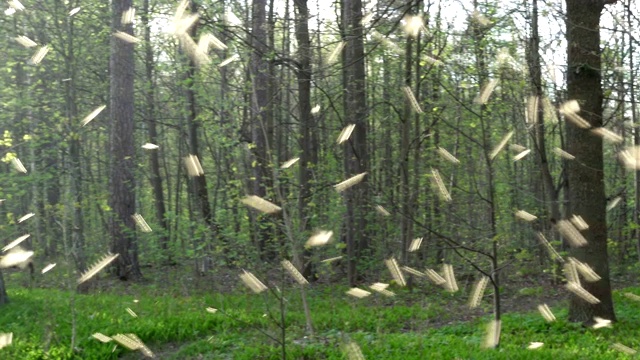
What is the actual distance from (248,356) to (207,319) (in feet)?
6.69

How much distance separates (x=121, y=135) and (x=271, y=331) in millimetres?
8463

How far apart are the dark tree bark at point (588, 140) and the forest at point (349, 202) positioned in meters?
0.03

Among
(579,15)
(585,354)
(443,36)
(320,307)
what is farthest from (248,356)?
(443,36)

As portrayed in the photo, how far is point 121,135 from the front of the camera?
15.3 metres

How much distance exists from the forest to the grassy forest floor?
0.16 feet

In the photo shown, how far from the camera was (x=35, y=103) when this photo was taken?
57.1 ft

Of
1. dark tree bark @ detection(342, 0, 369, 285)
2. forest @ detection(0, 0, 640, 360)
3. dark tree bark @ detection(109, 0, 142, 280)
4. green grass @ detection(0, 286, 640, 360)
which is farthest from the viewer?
dark tree bark @ detection(109, 0, 142, 280)

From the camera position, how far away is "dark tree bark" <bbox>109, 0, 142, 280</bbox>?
15.2m

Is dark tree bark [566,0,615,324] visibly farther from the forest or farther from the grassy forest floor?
the grassy forest floor

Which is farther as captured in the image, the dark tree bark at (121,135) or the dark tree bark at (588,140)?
the dark tree bark at (121,135)

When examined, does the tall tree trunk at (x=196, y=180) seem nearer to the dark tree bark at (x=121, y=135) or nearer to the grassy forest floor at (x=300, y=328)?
the grassy forest floor at (x=300, y=328)

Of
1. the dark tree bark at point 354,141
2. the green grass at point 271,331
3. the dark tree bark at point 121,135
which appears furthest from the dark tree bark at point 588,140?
the dark tree bark at point 121,135

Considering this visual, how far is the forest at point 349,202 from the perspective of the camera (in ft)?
26.3

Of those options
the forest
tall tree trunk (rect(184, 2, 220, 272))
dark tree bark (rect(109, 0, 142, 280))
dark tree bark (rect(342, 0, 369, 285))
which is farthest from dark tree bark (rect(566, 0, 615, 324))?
dark tree bark (rect(109, 0, 142, 280))
